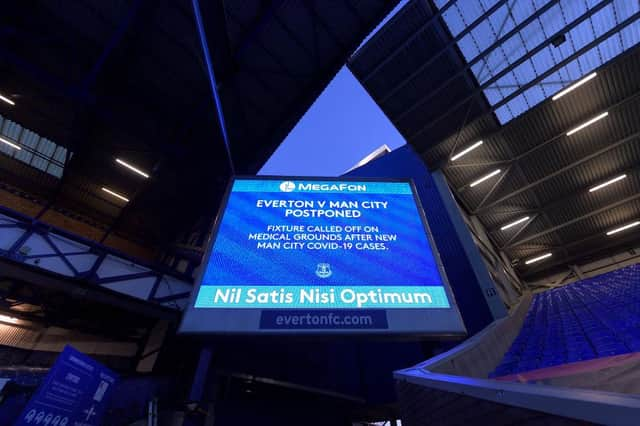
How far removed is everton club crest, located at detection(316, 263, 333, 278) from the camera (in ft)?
15.0

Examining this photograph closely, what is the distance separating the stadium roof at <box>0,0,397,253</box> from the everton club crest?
24.6 feet

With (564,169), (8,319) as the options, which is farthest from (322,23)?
(8,319)

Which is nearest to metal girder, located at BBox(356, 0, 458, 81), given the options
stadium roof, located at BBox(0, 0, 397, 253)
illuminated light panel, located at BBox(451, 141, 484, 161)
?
stadium roof, located at BBox(0, 0, 397, 253)

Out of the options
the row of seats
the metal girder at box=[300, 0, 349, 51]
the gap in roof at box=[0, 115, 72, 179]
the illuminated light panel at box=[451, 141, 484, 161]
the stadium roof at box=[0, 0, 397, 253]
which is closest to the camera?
the row of seats

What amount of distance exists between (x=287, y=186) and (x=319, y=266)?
2.29 m

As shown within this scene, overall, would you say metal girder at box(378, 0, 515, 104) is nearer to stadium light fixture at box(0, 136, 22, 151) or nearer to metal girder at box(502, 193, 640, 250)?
metal girder at box(502, 193, 640, 250)

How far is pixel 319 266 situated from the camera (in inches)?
185

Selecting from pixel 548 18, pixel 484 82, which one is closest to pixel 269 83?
pixel 484 82

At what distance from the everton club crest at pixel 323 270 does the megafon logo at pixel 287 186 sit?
6.95 feet

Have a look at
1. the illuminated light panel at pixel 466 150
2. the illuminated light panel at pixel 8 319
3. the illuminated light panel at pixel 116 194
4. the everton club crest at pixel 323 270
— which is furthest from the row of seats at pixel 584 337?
the illuminated light panel at pixel 8 319

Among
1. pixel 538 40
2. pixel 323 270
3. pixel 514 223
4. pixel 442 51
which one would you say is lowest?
pixel 323 270

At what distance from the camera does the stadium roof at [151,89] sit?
27.2 ft

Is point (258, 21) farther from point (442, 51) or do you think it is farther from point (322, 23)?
point (442, 51)

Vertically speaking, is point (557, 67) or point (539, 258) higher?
point (557, 67)
